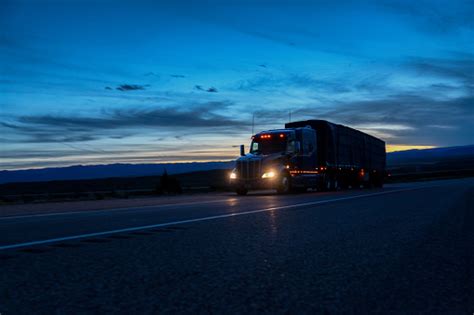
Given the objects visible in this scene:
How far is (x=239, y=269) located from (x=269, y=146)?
854 inches

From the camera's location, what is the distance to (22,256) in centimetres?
577

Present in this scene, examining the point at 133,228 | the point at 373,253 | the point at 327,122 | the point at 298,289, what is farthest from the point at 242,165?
the point at 298,289

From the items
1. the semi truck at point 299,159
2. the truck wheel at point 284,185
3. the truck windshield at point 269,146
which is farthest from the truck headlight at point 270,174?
the truck windshield at point 269,146

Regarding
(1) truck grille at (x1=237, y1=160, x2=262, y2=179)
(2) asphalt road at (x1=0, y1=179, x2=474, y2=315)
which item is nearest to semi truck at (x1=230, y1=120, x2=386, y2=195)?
(1) truck grille at (x1=237, y1=160, x2=262, y2=179)

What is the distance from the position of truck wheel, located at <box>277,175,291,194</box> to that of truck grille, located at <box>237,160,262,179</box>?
118cm

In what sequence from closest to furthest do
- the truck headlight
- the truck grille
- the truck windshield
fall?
the truck headlight < the truck grille < the truck windshield

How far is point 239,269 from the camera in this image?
496 cm

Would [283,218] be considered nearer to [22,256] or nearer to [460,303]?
[22,256]

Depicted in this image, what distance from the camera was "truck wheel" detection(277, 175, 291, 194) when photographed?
25.6 m

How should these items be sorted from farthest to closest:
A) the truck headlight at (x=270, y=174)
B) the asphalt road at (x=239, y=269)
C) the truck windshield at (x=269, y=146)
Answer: the truck windshield at (x=269, y=146), the truck headlight at (x=270, y=174), the asphalt road at (x=239, y=269)

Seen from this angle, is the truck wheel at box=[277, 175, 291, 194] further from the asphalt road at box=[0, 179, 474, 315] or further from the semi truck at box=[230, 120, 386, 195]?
the asphalt road at box=[0, 179, 474, 315]

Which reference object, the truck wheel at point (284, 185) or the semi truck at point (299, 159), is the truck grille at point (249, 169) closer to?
the semi truck at point (299, 159)

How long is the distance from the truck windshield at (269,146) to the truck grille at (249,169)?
967 millimetres

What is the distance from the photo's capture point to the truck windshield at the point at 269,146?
86.5 feet
